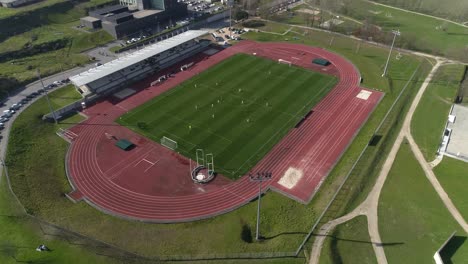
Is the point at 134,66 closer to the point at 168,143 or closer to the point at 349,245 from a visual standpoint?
the point at 168,143

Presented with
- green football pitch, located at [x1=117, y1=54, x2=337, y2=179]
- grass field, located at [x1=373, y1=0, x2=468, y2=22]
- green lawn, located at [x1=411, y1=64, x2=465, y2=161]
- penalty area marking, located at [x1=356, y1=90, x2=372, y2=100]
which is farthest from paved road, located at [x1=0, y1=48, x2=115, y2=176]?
grass field, located at [x1=373, y1=0, x2=468, y2=22]

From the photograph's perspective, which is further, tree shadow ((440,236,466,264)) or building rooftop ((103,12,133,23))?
building rooftop ((103,12,133,23))

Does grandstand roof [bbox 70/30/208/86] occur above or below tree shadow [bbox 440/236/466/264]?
above

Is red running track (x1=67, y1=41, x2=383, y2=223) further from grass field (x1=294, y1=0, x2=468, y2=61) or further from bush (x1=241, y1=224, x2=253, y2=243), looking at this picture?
grass field (x1=294, y1=0, x2=468, y2=61)

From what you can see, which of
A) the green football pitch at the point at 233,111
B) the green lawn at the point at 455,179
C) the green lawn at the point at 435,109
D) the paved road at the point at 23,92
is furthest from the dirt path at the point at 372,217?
the paved road at the point at 23,92

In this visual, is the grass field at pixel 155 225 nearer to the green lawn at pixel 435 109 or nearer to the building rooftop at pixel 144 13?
the green lawn at pixel 435 109

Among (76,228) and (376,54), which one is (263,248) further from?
(376,54)

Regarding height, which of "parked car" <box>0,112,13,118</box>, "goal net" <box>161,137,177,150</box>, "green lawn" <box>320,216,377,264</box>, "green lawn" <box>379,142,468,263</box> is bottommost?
"green lawn" <box>320,216,377,264</box>
